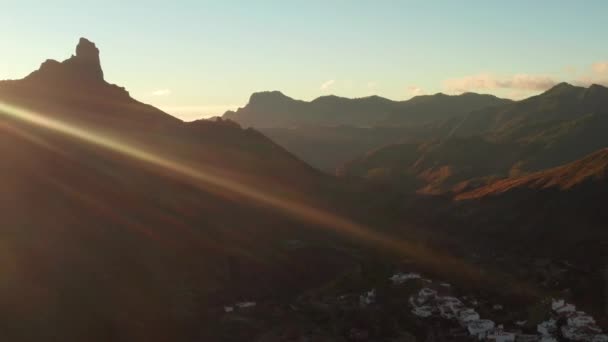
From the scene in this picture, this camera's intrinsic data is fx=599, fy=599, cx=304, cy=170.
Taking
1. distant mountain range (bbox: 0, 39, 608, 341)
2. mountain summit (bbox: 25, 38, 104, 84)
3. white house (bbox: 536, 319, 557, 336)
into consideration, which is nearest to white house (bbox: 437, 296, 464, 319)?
distant mountain range (bbox: 0, 39, 608, 341)

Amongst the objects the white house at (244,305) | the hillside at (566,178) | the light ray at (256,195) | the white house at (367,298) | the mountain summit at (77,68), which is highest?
the mountain summit at (77,68)

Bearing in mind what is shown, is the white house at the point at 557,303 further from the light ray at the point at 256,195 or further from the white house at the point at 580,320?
the light ray at the point at 256,195

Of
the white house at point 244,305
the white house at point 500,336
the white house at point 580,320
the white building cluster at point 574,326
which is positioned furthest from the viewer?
the white house at point 244,305

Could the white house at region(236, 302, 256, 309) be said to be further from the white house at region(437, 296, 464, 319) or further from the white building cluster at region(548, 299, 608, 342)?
the white building cluster at region(548, 299, 608, 342)

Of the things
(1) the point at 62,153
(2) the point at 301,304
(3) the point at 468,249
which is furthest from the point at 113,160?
(3) the point at 468,249

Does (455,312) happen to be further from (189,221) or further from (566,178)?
(566,178)

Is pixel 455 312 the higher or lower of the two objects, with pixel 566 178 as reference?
lower

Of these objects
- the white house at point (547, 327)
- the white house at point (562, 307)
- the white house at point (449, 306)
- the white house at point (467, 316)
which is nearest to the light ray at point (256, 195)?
the white house at point (449, 306)

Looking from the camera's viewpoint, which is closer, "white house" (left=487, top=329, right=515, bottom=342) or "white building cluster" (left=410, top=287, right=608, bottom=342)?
"white house" (left=487, top=329, right=515, bottom=342)

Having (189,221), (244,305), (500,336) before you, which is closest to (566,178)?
(500,336)

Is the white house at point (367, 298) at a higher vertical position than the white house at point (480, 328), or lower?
lower

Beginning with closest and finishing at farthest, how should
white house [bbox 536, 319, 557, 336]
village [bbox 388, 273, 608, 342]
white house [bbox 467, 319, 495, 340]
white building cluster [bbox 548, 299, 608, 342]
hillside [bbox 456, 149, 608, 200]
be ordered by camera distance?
white building cluster [bbox 548, 299, 608, 342] < village [bbox 388, 273, 608, 342] < white house [bbox 467, 319, 495, 340] < white house [bbox 536, 319, 557, 336] < hillside [bbox 456, 149, 608, 200]
